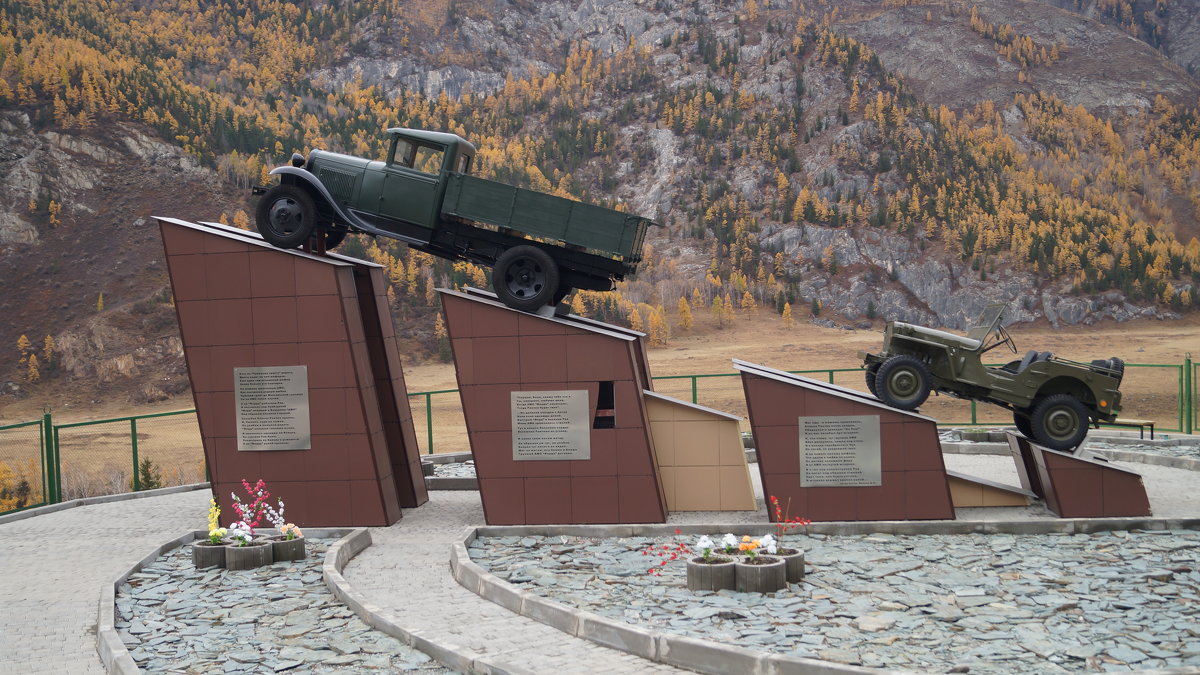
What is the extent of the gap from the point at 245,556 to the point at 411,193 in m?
6.44

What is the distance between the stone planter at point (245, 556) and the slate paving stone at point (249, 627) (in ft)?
0.62

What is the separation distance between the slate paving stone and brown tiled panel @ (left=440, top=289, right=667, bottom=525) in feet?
11.6

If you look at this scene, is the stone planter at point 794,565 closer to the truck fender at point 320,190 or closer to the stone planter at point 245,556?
the stone planter at point 245,556

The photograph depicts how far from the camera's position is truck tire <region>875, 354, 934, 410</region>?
16828 millimetres

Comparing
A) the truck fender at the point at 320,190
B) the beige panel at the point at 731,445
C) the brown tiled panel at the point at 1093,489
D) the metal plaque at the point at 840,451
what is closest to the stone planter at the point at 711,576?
the metal plaque at the point at 840,451

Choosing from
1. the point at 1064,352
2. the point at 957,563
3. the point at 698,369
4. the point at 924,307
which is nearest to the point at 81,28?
the point at 698,369

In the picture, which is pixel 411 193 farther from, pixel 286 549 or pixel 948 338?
pixel 948 338

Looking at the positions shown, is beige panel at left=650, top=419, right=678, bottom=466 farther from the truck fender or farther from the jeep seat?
the truck fender

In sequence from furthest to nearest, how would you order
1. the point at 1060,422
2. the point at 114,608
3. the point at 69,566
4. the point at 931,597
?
the point at 1060,422, the point at 69,566, the point at 114,608, the point at 931,597

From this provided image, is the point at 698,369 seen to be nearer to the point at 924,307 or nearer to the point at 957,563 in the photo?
the point at 924,307

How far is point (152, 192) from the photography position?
69.5m

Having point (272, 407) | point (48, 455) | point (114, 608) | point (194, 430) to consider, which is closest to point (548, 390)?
point (272, 407)

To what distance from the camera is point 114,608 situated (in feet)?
39.5

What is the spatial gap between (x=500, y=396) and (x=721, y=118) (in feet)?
252
